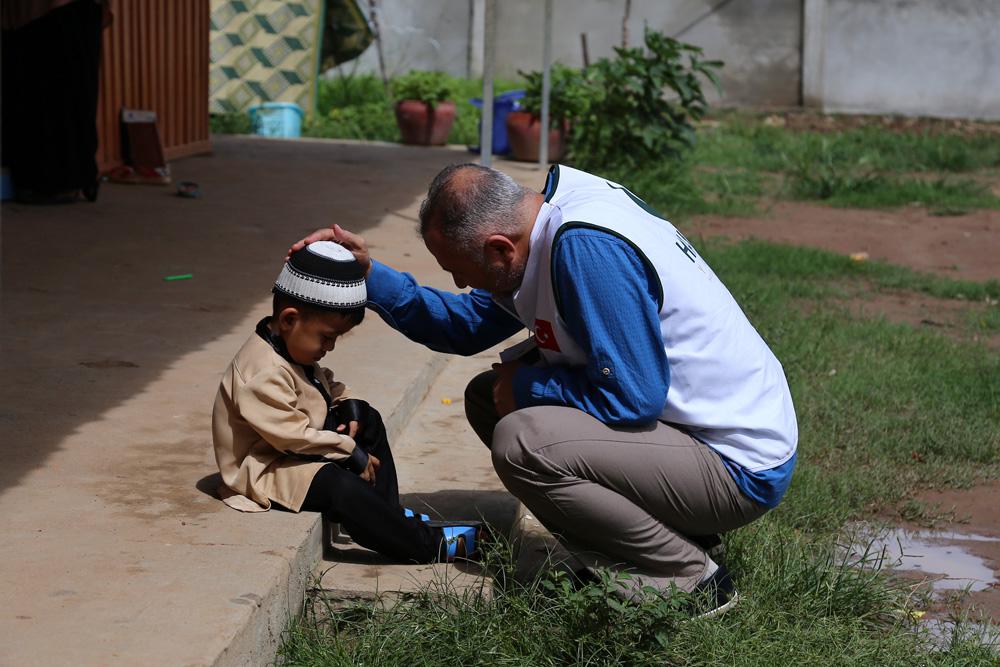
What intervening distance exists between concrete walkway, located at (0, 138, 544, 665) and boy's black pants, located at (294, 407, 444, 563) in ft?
0.24

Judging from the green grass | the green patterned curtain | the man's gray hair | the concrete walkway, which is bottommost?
the green grass

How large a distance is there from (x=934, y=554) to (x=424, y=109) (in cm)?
968

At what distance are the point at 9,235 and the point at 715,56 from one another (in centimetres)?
1253

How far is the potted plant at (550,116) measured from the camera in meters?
11.8

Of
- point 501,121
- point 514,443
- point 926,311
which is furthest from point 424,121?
point 514,443

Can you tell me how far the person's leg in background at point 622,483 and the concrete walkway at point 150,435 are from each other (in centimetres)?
54

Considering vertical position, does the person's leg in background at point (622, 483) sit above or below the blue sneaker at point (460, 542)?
above

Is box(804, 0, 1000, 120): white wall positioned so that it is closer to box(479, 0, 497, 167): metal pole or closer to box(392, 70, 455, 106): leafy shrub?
box(392, 70, 455, 106): leafy shrub

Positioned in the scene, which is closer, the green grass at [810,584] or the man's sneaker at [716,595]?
the green grass at [810,584]

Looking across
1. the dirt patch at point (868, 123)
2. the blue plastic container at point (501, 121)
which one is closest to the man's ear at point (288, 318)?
the blue plastic container at point (501, 121)

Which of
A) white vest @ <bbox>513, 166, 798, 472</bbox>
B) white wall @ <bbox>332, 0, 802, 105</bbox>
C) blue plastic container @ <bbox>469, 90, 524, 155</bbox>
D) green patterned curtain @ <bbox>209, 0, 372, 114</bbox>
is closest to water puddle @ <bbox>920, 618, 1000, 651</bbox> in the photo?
white vest @ <bbox>513, 166, 798, 472</bbox>

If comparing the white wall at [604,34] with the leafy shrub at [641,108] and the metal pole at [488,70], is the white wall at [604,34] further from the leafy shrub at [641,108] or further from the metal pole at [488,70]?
the metal pole at [488,70]

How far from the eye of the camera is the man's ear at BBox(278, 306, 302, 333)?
9.98 feet

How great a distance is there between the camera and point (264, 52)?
14.0 meters
